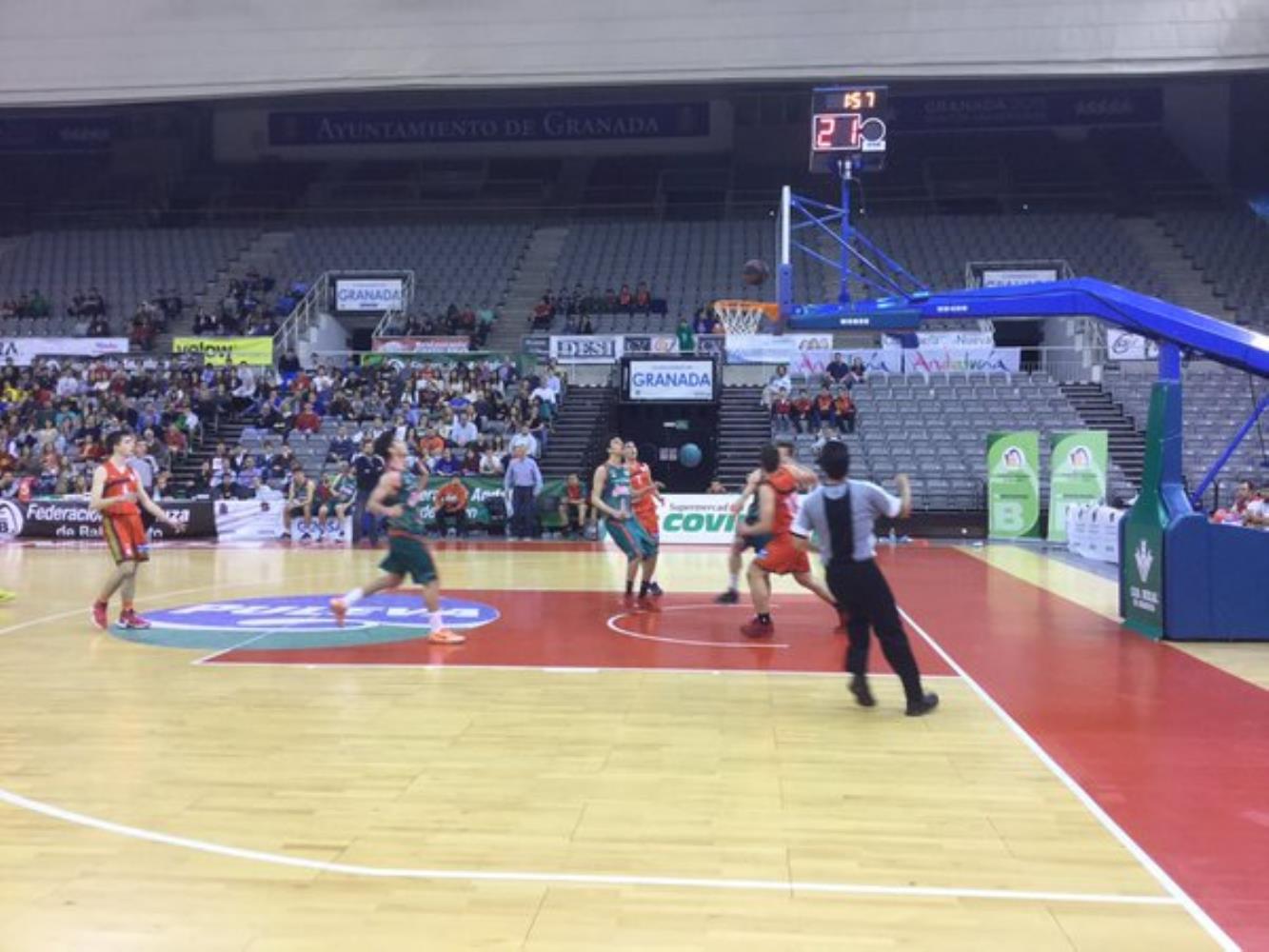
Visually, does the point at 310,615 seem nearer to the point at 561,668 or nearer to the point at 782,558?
the point at 561,668

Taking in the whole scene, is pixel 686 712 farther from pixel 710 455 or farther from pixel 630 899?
pixel 710 455

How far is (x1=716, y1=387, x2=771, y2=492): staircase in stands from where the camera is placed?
24734mm

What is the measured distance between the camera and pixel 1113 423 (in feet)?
84.0

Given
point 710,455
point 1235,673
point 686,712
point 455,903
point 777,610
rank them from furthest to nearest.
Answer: point 710,455 < point 777,610 < point 1235,673 < point 686,712 < point 455,903

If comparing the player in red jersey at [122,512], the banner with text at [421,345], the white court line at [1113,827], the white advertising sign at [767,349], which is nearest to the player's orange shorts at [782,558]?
the white court line at [1113,827]

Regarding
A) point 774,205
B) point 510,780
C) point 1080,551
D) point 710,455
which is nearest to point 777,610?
point 510,780

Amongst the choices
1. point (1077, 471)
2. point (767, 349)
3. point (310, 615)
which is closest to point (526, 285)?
point (767, 349)

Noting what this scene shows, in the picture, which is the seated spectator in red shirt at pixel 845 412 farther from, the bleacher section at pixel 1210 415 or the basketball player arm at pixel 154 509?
the basketball player arm at pixel 154 509

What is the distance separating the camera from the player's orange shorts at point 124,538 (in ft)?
34.2

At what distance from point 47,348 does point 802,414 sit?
20495mm

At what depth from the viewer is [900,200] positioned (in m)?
39.5

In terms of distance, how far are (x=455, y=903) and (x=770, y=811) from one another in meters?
1.73

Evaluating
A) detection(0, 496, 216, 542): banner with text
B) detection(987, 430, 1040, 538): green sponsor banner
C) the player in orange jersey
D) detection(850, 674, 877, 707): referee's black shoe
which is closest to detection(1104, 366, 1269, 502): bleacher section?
detection(987, 430, 1040, 538): green sponsor banner

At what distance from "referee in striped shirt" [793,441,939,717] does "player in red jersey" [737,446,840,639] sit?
2.43m
